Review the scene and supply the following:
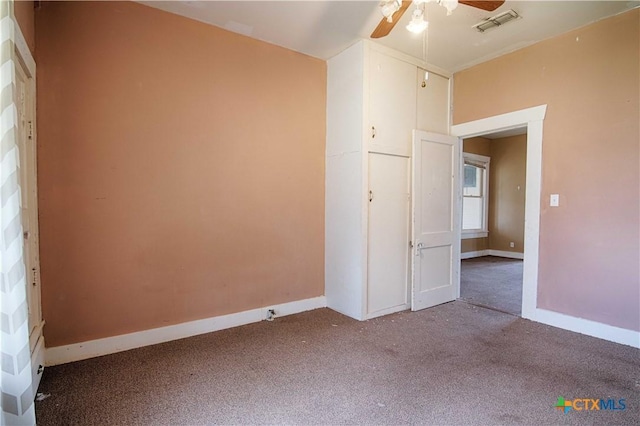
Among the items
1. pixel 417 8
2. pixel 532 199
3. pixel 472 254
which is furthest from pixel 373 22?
pixel 472 254

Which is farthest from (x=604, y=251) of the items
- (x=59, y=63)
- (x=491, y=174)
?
(x=491, y=174)

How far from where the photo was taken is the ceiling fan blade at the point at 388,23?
2411 millimetres

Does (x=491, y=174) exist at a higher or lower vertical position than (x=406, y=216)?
higher

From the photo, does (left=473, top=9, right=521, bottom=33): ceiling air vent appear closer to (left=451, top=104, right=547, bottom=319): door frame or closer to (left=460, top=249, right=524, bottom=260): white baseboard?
(left=451, top=104, right=547, bottom=319): door frame

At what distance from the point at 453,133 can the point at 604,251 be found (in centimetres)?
193

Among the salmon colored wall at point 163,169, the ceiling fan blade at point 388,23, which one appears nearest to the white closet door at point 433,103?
the ceiling fan blade at point 388,23

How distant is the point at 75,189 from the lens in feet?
8.00

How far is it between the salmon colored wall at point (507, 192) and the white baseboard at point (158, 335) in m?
5.73

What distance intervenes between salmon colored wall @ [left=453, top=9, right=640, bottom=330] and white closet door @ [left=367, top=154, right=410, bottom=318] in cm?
132

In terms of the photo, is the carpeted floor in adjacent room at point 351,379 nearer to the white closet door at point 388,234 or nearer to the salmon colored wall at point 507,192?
the white closet door at point 388,234

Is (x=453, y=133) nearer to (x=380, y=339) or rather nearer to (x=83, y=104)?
(x=380, y=339)

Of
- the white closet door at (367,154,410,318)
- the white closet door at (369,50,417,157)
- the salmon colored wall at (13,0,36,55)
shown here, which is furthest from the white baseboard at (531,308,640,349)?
the salmon colored wall at (13,0,36,55)

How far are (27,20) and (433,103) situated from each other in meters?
3.67

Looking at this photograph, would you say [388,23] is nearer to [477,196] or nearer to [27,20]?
[27,20]
